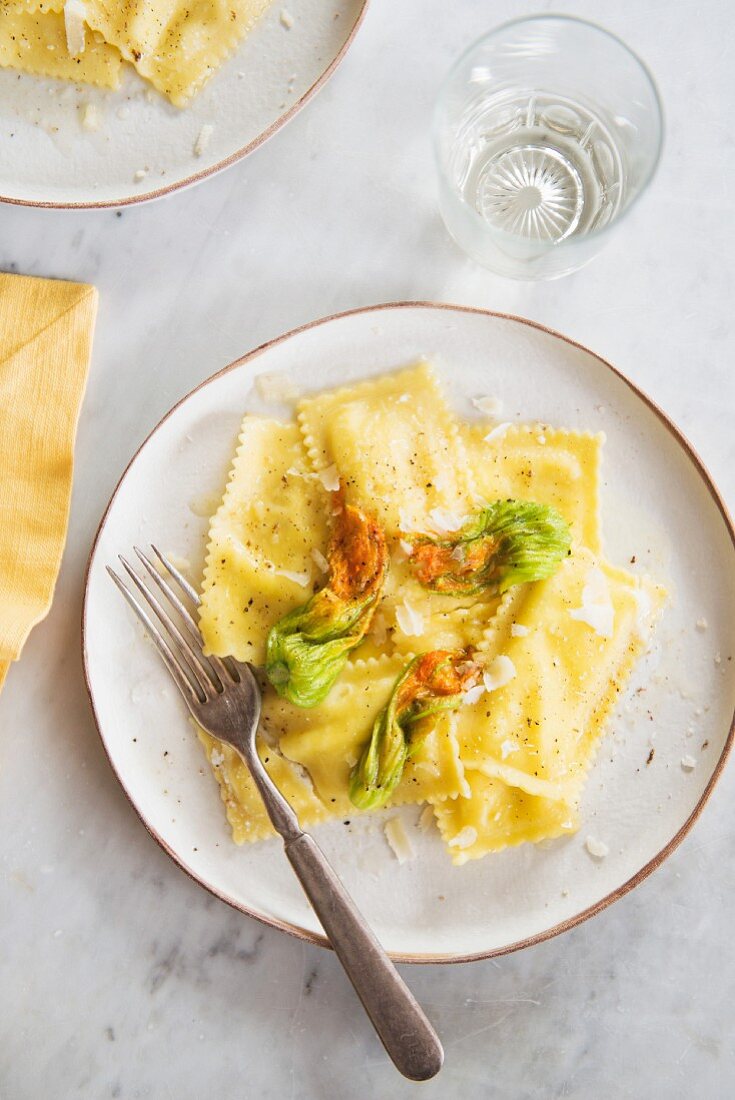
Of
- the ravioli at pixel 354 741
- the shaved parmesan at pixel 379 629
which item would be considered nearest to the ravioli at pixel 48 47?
the shaved parmesan at pixel 379 629

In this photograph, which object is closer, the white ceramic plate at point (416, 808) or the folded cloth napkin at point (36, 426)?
the white ceramic plate at point (416, 808)

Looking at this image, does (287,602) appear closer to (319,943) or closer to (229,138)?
(319,943)

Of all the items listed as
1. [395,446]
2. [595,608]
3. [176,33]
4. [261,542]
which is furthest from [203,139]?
[595,608]

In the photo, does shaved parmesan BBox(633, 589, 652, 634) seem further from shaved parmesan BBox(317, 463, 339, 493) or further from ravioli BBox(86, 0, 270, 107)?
ravioli BBox(86, 0, 270, 107)

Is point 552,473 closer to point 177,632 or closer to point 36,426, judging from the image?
point 177,632

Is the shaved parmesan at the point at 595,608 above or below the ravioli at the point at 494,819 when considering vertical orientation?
above

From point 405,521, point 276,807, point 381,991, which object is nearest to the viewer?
point 381,991

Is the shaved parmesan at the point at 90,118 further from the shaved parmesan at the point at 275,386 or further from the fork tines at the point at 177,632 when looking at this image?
the fork tines at the point at 177,632
